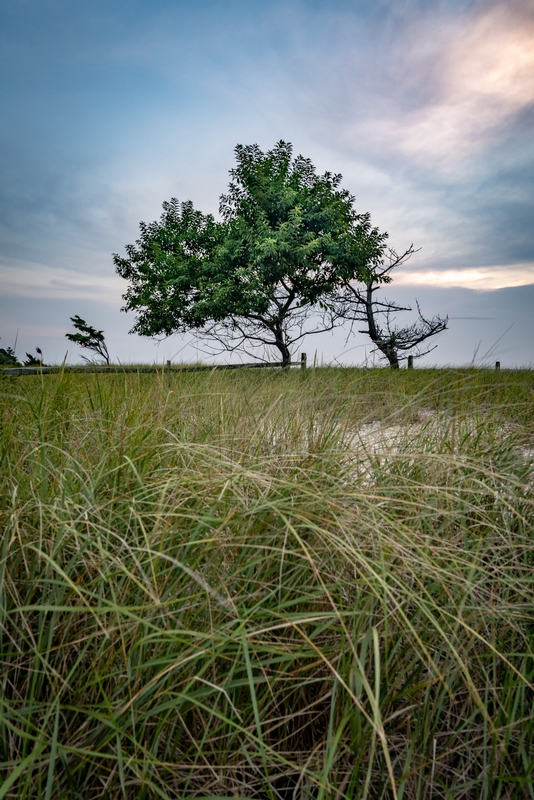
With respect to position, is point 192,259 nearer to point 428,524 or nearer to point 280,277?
point 280,277

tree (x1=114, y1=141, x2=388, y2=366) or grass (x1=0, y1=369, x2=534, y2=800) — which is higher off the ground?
tree (x1=114, y1=141, x2=388, y2=366)

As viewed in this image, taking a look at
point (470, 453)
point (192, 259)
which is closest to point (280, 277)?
point (192, 259)

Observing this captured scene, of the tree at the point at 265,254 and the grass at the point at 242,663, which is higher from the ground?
the tree at the point at 265,254

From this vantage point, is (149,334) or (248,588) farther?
(149,334)

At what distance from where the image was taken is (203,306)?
1538 cm

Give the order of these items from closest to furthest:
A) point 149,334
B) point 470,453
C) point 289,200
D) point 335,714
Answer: point 335,714, point 470,453, point 289,200, point 149,334

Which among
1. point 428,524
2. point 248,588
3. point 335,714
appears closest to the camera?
point 335,714

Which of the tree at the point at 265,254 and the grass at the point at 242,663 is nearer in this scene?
the grass at the point at 242,663

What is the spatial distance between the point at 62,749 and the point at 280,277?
15196mm

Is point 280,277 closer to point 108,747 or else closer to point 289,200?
point 289,200

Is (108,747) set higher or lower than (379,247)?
lower

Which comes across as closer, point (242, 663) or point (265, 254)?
point (242, 663)

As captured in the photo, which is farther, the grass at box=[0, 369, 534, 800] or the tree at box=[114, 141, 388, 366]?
the tree at box=[114, 141, 388, 366]

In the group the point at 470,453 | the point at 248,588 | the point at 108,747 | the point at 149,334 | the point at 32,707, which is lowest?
the point at 108,747
